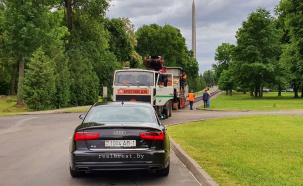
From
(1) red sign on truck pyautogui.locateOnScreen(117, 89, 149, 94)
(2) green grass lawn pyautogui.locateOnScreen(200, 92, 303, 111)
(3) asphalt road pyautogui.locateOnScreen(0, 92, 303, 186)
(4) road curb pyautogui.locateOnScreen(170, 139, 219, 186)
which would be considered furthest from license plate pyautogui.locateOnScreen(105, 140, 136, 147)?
(2) green grass lawn pyautogui.locateOnScreen(200, 92, 303, 111)

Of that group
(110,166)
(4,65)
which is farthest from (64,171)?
(4,65)

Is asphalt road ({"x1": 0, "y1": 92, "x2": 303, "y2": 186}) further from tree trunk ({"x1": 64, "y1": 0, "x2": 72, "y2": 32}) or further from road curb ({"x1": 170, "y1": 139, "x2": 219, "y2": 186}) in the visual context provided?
tree trunk ({"x1": 64, "y1": 0, "x2": 72, "y2": 32})

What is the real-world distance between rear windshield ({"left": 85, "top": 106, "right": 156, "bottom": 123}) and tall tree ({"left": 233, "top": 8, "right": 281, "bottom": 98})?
4985 centimetres

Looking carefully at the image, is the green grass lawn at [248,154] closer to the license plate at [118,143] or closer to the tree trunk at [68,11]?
the license plate at [118,143]

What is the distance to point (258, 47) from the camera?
56.9 meters

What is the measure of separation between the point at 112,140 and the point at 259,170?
283 centimetres

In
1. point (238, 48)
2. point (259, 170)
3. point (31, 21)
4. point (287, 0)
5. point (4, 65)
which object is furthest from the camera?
point (238, 48)

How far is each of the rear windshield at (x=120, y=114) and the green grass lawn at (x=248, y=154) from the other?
5.09 feet

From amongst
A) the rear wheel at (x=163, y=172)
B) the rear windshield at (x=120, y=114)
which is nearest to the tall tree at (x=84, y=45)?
the rear windshield at (x=120, y=114)

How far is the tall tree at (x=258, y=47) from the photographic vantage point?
55.9 metres

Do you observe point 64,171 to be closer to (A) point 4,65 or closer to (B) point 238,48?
(A) point 4,65

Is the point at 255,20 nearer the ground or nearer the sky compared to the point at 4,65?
nearer the sky

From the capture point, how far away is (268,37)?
56656 mm

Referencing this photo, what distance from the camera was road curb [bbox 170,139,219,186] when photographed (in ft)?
20.2
